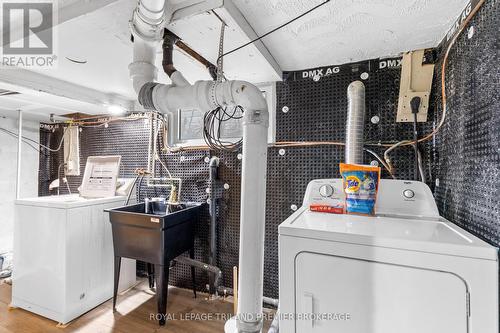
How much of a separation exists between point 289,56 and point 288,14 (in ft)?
1.53

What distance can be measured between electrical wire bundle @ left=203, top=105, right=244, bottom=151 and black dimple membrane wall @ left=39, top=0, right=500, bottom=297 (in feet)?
0.40

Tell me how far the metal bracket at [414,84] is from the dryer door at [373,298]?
115cm

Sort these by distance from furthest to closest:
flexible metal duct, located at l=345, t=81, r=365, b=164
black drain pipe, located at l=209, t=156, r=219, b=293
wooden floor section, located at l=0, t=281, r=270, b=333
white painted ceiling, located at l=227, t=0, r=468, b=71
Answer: black drain pipe, located at l=209, t=156, r=219, b=293 < wooden floor section, located at l=0, t=281, r=270, b=333 < flexible metal duct, located at l=345, t=81, r=365, b=164 < white painted ceiling, located at l=227, t=0, r=468, b=71

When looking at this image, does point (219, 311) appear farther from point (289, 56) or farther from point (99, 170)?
point (289, 56)

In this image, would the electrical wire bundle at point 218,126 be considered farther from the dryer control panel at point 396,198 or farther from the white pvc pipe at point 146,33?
the dryer control panel at point 396,198

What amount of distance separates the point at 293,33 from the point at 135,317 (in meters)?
2.33

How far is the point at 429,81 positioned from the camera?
149 centimetres

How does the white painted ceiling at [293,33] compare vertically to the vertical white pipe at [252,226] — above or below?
above

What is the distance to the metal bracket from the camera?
149 centimetres

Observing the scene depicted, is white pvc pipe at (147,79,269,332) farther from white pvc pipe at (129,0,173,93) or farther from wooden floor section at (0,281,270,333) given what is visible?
wooden floor section at (0,281,270,333)

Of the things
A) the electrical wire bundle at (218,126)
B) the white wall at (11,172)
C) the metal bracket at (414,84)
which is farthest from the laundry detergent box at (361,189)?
the white wall at (11,172)

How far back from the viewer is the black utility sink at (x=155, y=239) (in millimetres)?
1756

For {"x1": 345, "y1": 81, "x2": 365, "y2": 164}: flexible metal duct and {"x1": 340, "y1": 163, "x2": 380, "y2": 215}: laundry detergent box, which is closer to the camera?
{"x1": 340, "y1": 163, "x2": 380, "y2": 215}: laundry detergent box

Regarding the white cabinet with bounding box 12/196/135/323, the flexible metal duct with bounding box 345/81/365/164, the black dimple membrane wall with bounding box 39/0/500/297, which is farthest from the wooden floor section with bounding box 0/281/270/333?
the flexible metal duct with bounding box 345/81/365/164
